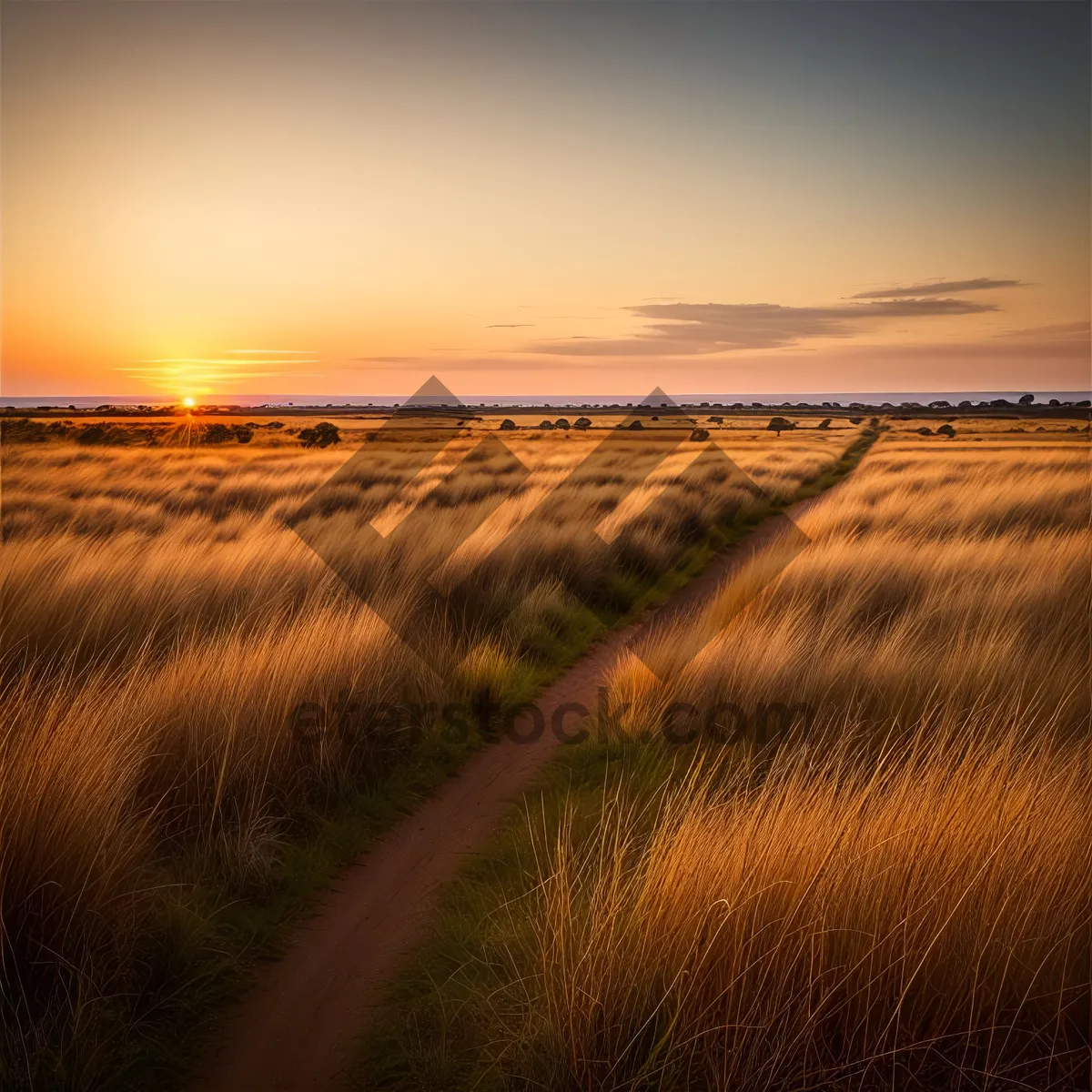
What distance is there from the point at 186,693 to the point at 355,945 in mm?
2159

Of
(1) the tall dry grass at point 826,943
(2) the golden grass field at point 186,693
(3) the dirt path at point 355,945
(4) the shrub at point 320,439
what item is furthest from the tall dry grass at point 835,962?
(4) the shrub at point 320,439

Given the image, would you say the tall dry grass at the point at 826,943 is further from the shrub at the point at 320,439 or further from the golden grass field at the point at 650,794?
the shrub at the point at 320,439

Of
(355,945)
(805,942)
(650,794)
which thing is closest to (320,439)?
(650,794)

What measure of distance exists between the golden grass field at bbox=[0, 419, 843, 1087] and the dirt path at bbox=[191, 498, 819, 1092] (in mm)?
429

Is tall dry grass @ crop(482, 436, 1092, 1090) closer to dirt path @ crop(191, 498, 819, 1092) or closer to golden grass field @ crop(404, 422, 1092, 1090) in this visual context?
golden grass field @ crop(404, 422, 1092, 1090)

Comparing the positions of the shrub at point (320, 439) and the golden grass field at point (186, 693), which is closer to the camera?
the golden grass field at point (186, 693)

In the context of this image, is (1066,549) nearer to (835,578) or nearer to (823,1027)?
(835,578)

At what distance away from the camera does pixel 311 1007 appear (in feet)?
10.6

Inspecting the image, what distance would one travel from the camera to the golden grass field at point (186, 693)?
10.2 feet

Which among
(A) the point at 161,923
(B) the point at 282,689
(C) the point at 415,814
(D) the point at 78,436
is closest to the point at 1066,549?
(C) the point at 415,814

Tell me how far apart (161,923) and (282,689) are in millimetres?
1950

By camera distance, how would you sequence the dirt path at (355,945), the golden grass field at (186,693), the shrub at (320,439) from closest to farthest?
1. the dirt path at (355,945)
2. the golden grass field at (186,693)
3. the shrub at (320,439)

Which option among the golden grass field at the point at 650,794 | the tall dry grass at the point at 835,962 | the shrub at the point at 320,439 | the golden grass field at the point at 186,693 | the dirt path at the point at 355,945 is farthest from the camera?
the shrub at the point at 320,439

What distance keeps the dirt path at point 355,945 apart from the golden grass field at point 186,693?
1.41ft
